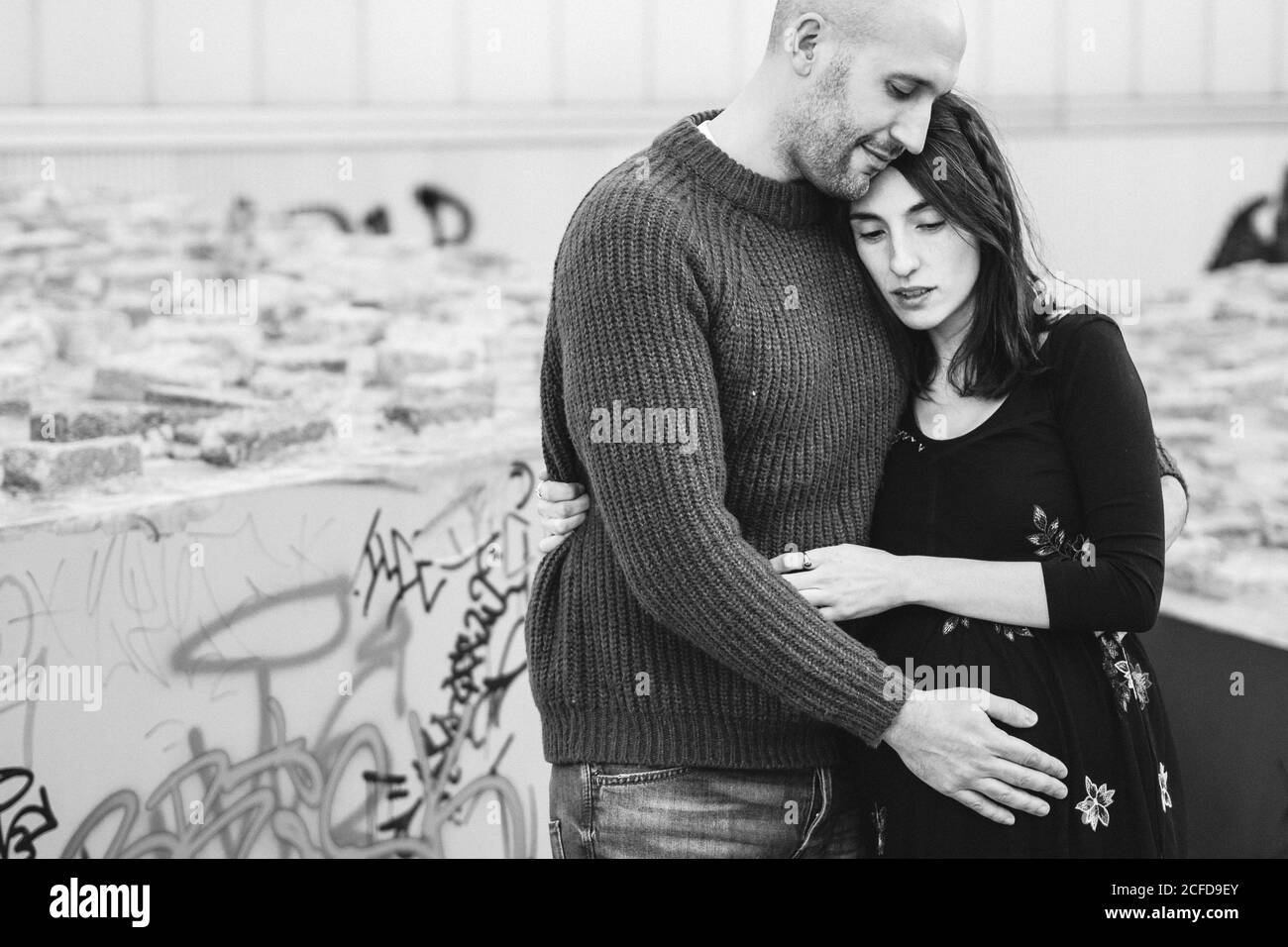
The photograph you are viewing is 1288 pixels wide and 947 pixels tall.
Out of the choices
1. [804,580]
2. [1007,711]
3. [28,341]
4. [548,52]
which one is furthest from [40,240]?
[1007,711]

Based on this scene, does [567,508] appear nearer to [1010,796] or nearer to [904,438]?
[904,438]

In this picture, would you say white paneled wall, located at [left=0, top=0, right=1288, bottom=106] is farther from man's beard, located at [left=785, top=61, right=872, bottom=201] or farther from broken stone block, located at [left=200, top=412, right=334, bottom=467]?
man's beard, located at [left=785, top=61, right=872, bottom=201]

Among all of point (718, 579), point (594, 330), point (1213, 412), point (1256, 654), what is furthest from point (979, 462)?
point (1213, 412)

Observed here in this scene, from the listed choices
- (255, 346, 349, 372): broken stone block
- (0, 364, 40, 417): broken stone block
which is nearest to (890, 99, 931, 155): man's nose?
(255, 346, 349, 372): broken stone block

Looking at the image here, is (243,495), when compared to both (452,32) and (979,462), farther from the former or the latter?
(979,462)

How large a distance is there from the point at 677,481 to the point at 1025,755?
57cm

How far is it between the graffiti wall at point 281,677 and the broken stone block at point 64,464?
12cm

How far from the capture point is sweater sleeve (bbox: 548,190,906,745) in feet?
5.07

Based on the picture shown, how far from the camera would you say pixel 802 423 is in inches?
66.2

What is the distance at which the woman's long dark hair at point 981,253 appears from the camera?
178 centimetres

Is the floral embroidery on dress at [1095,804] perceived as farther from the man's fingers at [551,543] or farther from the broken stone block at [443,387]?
the broken stone block at [443,387]

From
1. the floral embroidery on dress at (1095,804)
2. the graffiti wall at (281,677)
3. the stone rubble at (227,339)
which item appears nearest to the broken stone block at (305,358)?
the stone rubble at (227,339)
